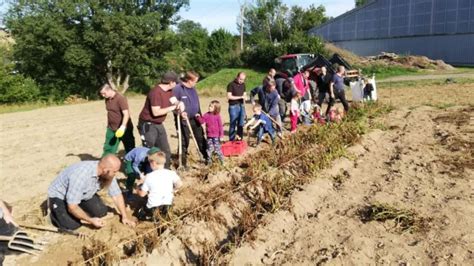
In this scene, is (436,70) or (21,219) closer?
(21,219)

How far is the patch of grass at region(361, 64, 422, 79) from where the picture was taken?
2500 cm

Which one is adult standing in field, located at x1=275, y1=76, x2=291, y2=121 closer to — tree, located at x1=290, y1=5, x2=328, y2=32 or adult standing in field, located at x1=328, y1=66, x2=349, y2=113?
adult standing in field, located at x1=328, y1=66, x2=349, y2=113

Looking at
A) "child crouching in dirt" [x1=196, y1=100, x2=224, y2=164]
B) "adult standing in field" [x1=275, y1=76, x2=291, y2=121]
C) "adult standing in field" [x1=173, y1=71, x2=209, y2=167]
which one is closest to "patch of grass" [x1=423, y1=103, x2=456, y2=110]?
"adult standing in field" [x1=275, y1=76, x2=291, y2=121]

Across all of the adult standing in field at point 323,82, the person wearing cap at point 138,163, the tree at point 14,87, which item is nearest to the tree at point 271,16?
the tree at point 14,87

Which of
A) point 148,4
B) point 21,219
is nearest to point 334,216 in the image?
point 21,219

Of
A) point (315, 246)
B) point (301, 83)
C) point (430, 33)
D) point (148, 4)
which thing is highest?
point (148, 4)

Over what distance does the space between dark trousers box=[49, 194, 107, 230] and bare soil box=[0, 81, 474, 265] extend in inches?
5.5

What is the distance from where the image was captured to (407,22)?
3247cm

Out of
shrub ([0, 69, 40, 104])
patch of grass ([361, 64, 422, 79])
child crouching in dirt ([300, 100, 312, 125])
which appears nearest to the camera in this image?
child crouching in dirt ([300, 100, 312, 125])

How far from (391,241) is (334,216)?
86 cm

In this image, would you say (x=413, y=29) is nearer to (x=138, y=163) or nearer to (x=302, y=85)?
(x=302, y=85)

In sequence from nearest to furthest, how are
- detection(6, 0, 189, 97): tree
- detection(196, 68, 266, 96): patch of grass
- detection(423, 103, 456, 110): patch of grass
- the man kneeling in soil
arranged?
the man kneeling in soil
detection(423, 103, 456, 110): patch of grass
detection(196, 68, 266, 96): patch of grass
detection(6, 0, 189, 97): tree

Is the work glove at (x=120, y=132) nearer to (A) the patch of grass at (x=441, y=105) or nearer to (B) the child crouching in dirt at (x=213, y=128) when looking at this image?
(B) the child crouching in dirt at (x=213, y=128)

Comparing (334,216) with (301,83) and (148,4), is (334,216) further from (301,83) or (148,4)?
(148,4)
